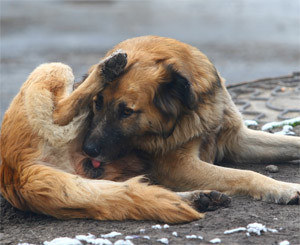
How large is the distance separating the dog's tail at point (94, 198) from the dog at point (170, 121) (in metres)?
0.42

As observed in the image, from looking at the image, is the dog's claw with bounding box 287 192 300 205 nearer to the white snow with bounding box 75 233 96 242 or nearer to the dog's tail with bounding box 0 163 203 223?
the dog's tail with bounding box 0 163 203 223

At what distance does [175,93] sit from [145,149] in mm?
528

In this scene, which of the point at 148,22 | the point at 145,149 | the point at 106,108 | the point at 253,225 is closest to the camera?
the point at 253,225

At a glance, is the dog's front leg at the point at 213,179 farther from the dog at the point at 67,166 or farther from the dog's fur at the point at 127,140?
the dog at the point at 67,166

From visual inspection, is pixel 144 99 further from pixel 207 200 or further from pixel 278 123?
pixel 278 123

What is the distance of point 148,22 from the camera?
51.3 ft

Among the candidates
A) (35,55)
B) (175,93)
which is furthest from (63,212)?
(35,55)

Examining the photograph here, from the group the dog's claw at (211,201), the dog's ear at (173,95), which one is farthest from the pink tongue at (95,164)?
the dog's claw at (211,201)

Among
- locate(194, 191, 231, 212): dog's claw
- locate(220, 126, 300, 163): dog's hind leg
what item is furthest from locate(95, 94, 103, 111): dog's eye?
locate(220, 126, 300, 163): dog's hind leg

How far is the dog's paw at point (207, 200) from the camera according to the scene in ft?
13.4

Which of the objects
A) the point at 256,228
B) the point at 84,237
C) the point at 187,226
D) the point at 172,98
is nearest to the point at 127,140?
the point at 172,98

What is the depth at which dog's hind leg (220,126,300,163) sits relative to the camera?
530cm

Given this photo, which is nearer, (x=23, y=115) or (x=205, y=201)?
(x=205, y=201)

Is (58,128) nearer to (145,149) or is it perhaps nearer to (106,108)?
(106,108)
